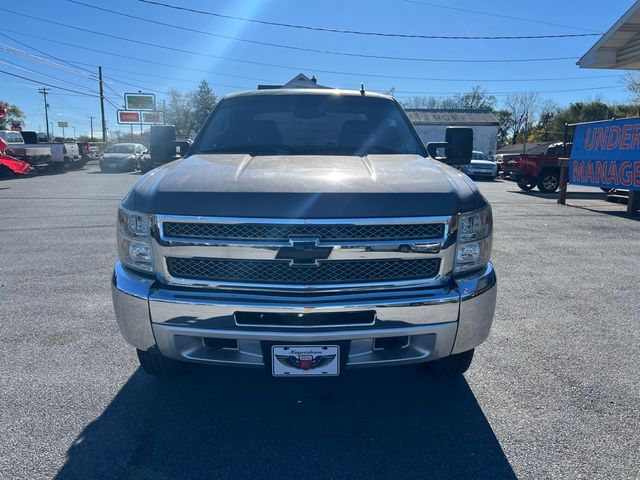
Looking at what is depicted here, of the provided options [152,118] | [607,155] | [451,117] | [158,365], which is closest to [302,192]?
[158,365]

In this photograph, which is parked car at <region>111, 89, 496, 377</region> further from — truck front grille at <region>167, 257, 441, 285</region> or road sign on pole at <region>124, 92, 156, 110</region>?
road sign on pole at <region>124, 92, 156, 110</region>

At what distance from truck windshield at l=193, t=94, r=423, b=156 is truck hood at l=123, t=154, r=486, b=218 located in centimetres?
80

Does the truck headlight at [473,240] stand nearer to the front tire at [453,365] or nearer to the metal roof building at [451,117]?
the front tire at [453,365]

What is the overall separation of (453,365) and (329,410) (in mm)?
835

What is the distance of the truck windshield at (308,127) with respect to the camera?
12.3 feet

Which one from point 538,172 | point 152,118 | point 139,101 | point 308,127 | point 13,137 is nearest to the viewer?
point 308,127

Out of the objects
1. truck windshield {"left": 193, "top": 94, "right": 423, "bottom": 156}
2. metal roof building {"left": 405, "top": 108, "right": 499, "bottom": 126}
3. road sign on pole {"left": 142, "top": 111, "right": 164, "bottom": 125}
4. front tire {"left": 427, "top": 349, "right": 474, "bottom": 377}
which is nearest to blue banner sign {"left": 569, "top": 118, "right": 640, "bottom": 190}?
truck windshield {"left": 193, "top": 94, "right": 423, "bottom": 156}

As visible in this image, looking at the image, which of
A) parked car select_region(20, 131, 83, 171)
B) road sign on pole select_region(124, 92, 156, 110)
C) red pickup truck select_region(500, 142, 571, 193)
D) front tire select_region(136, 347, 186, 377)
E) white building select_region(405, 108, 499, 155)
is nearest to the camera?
front tire select_region(136, 347, 186, 377)

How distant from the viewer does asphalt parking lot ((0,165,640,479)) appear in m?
2.44

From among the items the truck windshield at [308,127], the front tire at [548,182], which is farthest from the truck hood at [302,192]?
the front tire at [548,182]

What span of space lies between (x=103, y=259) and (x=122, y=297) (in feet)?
14.7

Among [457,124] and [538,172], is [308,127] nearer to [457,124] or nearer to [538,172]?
[538,172]

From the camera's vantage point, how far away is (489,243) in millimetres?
2795

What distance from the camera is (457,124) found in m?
46.1
